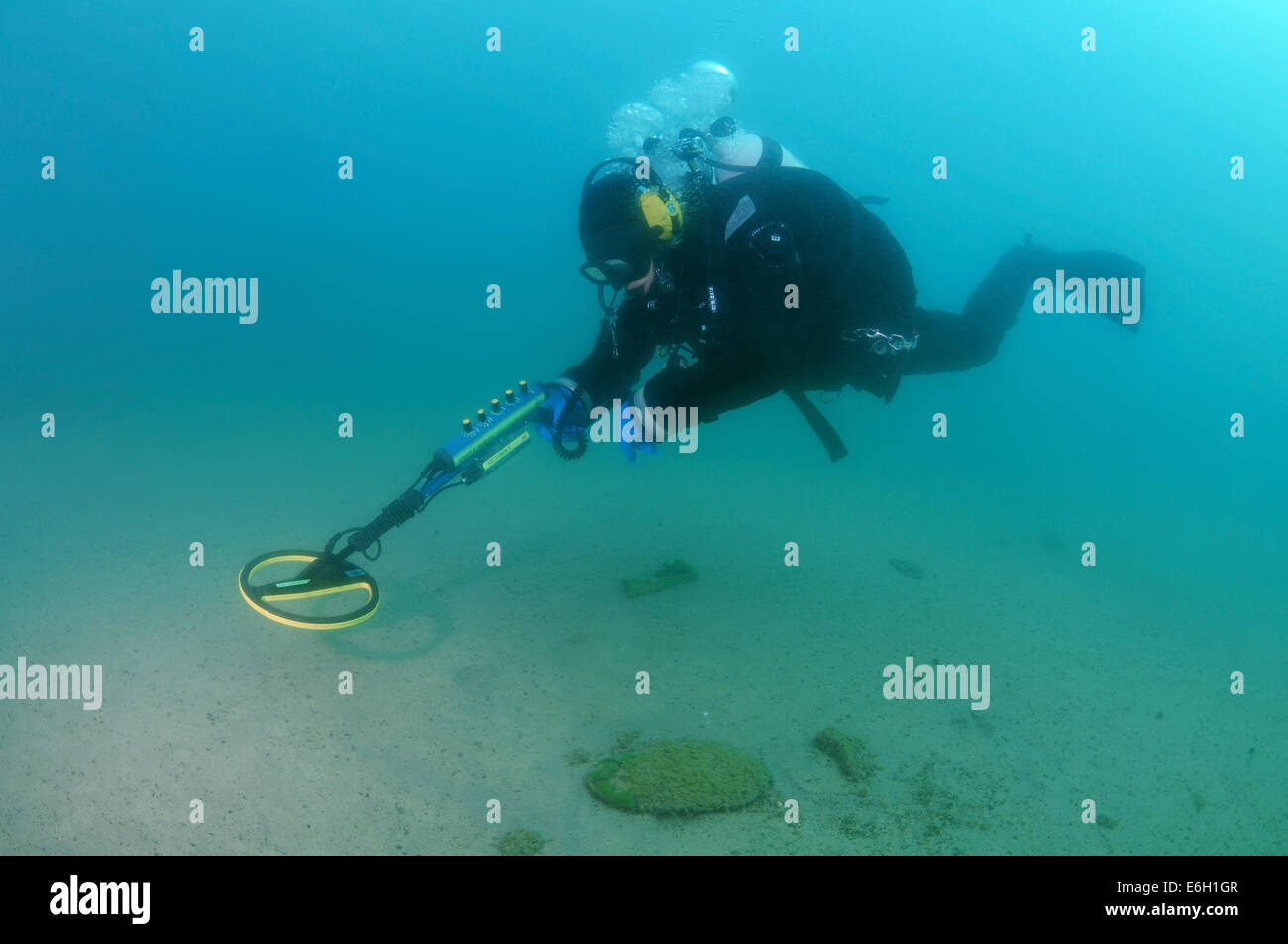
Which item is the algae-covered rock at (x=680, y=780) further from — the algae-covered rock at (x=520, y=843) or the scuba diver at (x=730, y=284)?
the scuba diver at (x=730, y=284)

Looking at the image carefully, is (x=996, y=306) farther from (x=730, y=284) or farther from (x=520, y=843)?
(x=520, y=843)

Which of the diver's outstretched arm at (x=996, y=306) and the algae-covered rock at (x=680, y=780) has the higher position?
the diver's outstretched arm at (x=996, y=306)

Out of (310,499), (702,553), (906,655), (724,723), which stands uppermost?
(310,499)

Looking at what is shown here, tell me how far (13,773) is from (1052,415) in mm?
28420

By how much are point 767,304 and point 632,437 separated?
1.22m

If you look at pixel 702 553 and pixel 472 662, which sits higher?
pixel 702 553

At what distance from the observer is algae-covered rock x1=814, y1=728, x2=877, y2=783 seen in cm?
425

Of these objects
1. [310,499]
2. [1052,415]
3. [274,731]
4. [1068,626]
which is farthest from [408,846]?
[1052,415]

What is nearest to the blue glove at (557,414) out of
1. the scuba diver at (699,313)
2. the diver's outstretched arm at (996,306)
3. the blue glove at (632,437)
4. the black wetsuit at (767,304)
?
the scuba diver at (699,313)

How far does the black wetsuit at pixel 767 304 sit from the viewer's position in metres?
4.00

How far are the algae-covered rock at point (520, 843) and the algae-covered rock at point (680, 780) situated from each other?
17.3 inches

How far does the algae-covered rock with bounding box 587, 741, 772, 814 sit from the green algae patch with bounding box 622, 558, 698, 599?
2247 millimetres

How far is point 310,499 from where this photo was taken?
828 cm
